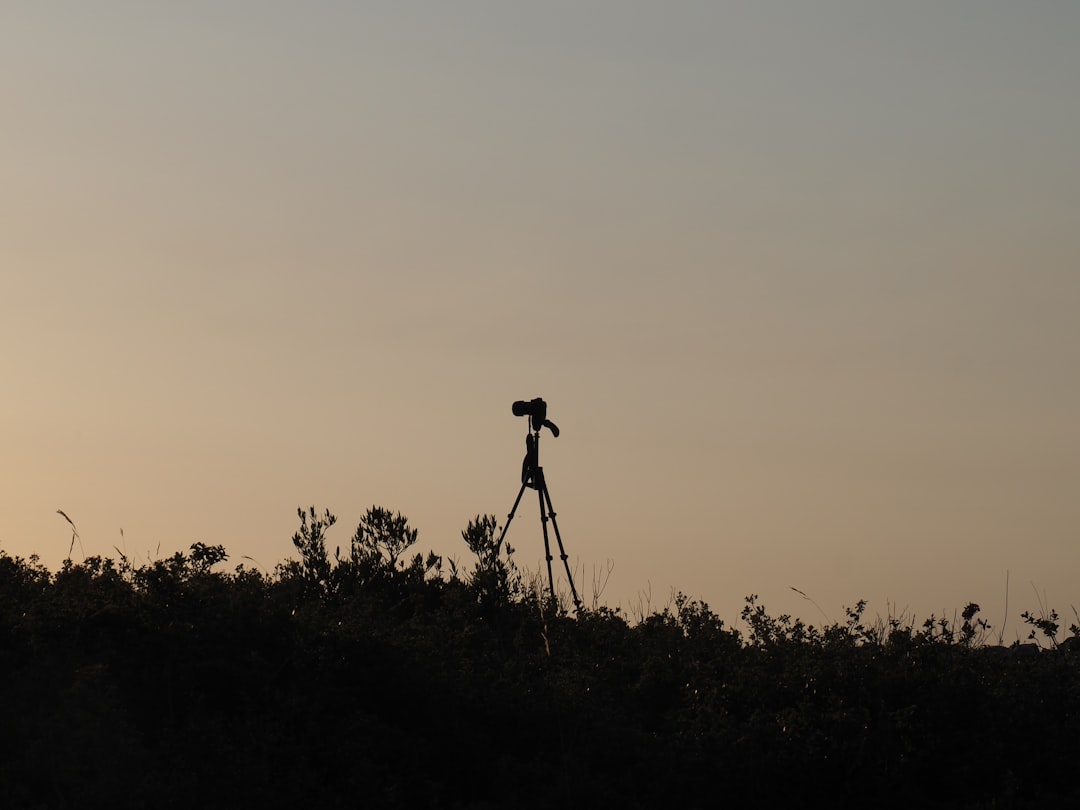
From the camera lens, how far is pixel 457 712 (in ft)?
Result: 41.0

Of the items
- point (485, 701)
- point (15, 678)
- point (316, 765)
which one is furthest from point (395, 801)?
point (15, 678)

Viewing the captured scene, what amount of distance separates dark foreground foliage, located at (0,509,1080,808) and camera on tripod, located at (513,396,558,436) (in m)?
2.35

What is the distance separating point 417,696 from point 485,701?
0.62m

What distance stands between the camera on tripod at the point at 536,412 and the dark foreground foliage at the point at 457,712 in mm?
2354

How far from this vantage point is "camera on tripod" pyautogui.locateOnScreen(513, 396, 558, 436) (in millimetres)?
14789

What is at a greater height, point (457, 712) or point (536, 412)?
point (536, 412)

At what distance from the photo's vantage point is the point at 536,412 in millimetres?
14797

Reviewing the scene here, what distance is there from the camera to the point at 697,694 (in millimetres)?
12883

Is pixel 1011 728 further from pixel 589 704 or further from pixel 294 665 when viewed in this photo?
pixel 294 665

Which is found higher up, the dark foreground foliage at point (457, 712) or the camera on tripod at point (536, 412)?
the camera on tripod at point (536, 412)

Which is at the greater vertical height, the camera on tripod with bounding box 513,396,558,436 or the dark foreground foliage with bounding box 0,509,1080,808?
the camera on tripod with bounding box 513,396,558,436

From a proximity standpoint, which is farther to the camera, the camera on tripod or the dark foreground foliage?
the camera on tripod

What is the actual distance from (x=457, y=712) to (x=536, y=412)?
11.8ft

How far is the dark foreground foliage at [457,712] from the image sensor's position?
11156 millimetres
